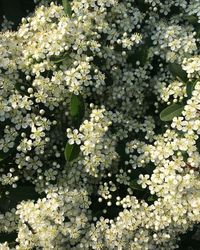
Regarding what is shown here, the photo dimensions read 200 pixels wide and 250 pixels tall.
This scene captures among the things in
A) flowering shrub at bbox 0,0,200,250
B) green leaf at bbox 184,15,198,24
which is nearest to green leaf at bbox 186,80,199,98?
flowering shrub at bbox 0,0,200,250

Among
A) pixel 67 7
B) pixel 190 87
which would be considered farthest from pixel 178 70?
pixel 67 7

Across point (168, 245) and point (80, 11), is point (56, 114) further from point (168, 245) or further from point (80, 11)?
point (168, 245)

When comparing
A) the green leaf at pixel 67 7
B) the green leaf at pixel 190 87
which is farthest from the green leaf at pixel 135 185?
the green leaf at pixel 67 7

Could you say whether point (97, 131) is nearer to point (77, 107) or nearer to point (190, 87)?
point (77, 107)

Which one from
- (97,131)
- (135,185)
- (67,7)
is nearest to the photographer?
(97,131)

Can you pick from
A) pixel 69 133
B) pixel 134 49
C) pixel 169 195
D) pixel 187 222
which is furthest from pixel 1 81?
pixel 187 222

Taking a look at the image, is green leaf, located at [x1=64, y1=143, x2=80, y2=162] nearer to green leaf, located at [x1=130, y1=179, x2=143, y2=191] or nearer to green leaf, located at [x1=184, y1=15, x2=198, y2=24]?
green leaf, located at [x1=130, y1=179, x2=143, y2=191]
